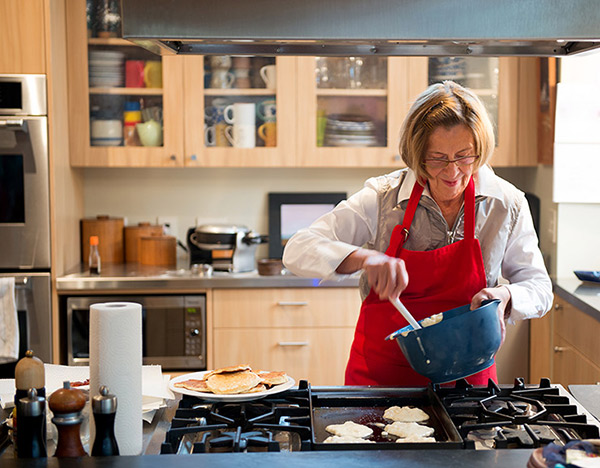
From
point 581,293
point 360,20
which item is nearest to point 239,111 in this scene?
point 581,293

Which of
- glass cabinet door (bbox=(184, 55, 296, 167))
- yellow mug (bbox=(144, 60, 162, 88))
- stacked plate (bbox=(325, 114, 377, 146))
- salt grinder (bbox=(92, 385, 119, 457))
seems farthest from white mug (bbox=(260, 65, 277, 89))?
salt grinder (bbox=(92, 385, 119, 457))

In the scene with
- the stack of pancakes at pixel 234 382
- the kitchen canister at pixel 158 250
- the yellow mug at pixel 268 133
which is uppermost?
the yellow mug at pixel 268 133

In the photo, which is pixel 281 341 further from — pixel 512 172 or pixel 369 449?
pixel 369 449

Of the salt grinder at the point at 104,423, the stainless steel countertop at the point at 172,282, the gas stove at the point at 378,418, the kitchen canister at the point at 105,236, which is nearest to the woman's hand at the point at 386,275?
the gas stove at the point at 378,418

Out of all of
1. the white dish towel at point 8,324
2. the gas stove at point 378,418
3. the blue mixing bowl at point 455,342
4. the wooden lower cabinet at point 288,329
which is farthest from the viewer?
the wooden lower cabinet at point 288,329

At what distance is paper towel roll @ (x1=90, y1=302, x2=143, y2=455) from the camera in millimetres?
1304

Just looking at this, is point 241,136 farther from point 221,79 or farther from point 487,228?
point 487,228

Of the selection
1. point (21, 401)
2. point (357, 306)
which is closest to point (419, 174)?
point (21, 401)

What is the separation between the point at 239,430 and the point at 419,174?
83cm

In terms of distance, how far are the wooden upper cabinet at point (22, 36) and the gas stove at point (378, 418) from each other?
2121mm

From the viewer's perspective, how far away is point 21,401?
1.26m

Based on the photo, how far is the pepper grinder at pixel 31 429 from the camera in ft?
4.15

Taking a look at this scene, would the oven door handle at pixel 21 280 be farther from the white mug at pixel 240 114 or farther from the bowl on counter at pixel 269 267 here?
the white mug at pixel 240 114

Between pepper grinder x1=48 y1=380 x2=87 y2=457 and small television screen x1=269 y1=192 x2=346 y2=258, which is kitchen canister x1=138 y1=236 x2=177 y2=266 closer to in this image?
small television screen x1=269 y1=192 x2=346 y2=258
